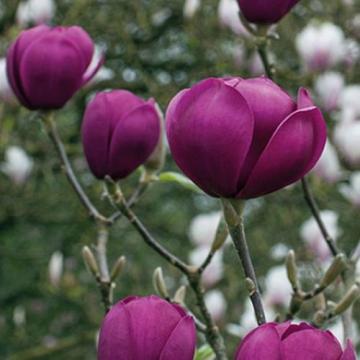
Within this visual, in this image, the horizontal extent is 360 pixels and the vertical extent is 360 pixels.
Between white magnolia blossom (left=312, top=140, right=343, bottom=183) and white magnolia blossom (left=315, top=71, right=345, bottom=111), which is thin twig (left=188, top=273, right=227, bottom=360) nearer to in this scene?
white magnolia blossom (left=312, top=140, right=343, bottom=183)

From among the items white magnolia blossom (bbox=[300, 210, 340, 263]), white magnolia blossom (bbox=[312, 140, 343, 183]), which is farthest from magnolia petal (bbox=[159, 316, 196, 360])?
white magnolia blossom (bbox=[312, 140, 343, 183])

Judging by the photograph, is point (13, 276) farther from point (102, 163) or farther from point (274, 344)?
point (274, 344)

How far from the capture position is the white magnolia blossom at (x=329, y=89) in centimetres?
200

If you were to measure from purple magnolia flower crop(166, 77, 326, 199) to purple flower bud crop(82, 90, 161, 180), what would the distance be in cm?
25

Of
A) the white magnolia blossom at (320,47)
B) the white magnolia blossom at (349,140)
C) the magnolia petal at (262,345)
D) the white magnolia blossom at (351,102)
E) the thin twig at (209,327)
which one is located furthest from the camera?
the white magnolia blossom at (320,47)

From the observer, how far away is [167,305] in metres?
0.52

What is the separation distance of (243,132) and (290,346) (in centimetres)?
12

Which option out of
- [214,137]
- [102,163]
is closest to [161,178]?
[102,163]

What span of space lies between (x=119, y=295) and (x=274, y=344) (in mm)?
2239

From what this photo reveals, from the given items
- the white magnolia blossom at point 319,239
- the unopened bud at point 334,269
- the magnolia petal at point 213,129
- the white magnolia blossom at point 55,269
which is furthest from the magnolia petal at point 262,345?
the white magnolia blossom at point 55,269

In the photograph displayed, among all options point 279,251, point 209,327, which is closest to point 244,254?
point 209,327

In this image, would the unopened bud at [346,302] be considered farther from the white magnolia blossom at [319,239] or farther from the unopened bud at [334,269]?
the white magnolia blossom at [319,239]

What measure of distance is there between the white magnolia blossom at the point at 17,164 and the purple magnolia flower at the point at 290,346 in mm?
1891

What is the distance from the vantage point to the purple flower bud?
0.80m
